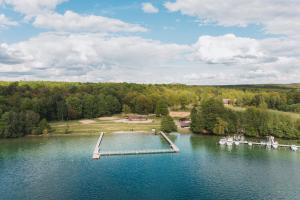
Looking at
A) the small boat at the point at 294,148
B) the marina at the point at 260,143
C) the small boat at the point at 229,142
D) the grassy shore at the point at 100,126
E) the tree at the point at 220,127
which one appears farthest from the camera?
the grassy shore at the point at 100,126

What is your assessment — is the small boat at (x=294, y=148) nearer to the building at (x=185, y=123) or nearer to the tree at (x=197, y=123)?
the tree at (x=197, y=123)

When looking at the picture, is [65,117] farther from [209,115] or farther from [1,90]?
[209,115]

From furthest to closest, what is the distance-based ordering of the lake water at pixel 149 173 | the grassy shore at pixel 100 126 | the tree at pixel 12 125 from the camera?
1. the grassy shore at pixel 100 126
2. the tree at pixel 12 125
3. the lake water at pixel 149 173

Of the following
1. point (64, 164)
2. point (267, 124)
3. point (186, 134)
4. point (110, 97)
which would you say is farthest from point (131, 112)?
point (64, 164)

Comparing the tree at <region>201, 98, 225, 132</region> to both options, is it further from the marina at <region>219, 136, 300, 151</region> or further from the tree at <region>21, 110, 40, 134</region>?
the tree at <region>21, 110, 40, 134</region>

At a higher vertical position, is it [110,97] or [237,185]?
[110,97]

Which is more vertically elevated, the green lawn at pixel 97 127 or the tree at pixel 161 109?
the tree at pixel 161 109

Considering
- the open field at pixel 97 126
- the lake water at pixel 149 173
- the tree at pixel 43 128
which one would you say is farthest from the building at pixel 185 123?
the tree at pixel 43 128
